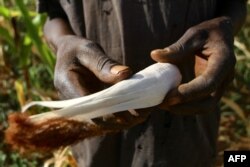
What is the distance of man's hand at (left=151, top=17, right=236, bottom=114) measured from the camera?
105 cm

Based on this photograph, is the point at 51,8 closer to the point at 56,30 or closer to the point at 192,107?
the point at 56,30

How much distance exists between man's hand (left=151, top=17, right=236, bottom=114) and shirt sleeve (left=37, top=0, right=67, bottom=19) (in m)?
0.32

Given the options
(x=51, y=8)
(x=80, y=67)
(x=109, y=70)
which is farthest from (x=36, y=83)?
(x=109, y=70)

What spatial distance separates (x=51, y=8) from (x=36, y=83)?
53.2 inches

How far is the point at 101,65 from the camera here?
107 centimetres

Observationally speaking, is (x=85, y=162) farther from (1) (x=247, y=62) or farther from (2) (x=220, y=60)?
(1) (x=247, y=62)

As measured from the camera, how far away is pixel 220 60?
1.09 meters

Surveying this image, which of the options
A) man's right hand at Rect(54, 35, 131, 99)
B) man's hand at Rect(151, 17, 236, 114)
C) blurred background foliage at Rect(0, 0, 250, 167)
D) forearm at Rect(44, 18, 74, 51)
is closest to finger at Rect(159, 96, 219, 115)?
man's hand at Rect(151, 17, 236, 114)

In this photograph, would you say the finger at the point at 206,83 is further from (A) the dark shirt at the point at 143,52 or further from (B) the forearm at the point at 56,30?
(B) the forearm at the point at 56,30

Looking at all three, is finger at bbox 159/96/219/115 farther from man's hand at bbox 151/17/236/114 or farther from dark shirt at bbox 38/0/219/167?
dark shirt at bbox 38/0/219/167

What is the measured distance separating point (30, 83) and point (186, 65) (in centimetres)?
138

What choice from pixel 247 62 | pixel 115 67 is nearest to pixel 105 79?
pixel 115 67

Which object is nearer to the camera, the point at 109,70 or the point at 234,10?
the point at 109,70

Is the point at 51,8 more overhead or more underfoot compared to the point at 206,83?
more overhead
